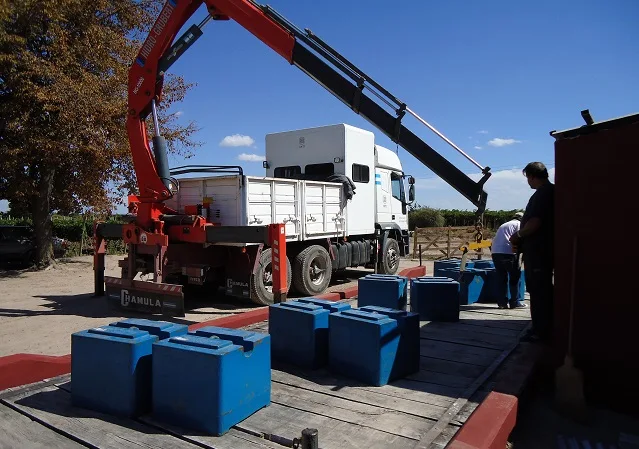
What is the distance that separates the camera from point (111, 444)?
300 cm

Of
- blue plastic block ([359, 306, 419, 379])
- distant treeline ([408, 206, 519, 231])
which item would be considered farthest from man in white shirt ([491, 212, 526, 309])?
distant treeline ([408, 206, 519, 231])

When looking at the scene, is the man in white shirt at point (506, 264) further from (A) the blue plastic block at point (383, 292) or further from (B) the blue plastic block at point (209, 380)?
(B) the blue plastic block at point (209, 380)

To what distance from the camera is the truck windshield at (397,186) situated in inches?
513

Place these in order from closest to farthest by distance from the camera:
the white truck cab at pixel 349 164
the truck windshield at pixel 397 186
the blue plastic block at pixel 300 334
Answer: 1. the blue plastic block at pixel 300 334
2. the white truck cab at pixel 349 164
3. the truck windshield at pixel 397 186

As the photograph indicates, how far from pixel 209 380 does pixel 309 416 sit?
82cm

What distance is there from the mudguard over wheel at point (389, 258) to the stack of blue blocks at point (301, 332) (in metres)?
7.54

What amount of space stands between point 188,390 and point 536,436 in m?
2.50

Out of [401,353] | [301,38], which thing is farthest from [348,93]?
[401,353]

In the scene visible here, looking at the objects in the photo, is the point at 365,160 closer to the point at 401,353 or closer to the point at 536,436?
the point at 401,353

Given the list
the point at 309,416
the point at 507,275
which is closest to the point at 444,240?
the point at 507,275

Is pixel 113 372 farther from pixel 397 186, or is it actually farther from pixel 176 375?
pixel 397 186

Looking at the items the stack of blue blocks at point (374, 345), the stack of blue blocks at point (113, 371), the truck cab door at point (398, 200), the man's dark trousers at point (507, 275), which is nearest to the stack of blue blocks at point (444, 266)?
the man's dark trousers at point (507, 275)

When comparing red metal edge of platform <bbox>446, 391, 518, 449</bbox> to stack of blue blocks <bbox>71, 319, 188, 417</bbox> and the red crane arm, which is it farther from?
the red crane arm

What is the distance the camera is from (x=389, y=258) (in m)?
12.7
